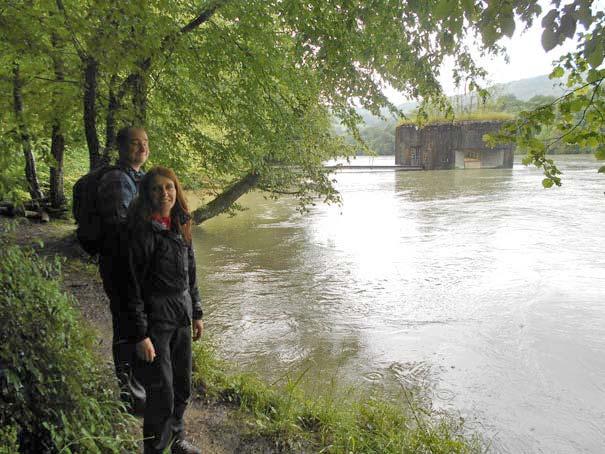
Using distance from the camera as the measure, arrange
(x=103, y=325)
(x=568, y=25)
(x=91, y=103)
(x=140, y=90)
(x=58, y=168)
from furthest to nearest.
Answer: (x=58, y=168) → (x=140, y=90) → (x=91, y=103) → (x=103, y=325) → (x=568, y=25)

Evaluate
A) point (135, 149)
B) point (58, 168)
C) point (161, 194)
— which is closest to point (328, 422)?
point (161, 194)

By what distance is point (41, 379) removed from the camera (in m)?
1.80

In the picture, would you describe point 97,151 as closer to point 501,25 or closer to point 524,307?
point 501,25

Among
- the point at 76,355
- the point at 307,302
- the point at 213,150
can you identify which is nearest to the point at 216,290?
the point at 307,302

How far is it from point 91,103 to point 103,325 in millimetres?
2388

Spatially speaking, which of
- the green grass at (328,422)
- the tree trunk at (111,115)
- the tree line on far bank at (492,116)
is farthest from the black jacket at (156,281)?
the tree trunk at (111,115)

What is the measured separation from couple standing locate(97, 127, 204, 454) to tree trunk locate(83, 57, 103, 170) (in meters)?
1.50

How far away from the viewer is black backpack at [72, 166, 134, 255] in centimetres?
258

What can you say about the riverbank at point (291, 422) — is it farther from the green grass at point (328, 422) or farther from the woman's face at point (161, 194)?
the woman's face at point (161, 194)

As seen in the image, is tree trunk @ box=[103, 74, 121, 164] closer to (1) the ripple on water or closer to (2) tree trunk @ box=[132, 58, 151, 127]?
(2) tree trunk @ box=[132, 58, 151, 127]

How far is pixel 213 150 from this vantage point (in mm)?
6777

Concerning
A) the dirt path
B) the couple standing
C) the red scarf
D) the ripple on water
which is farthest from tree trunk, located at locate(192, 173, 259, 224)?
the red scarf

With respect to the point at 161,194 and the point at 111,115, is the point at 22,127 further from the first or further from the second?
the point at 161,194

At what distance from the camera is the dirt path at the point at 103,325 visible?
294cm
